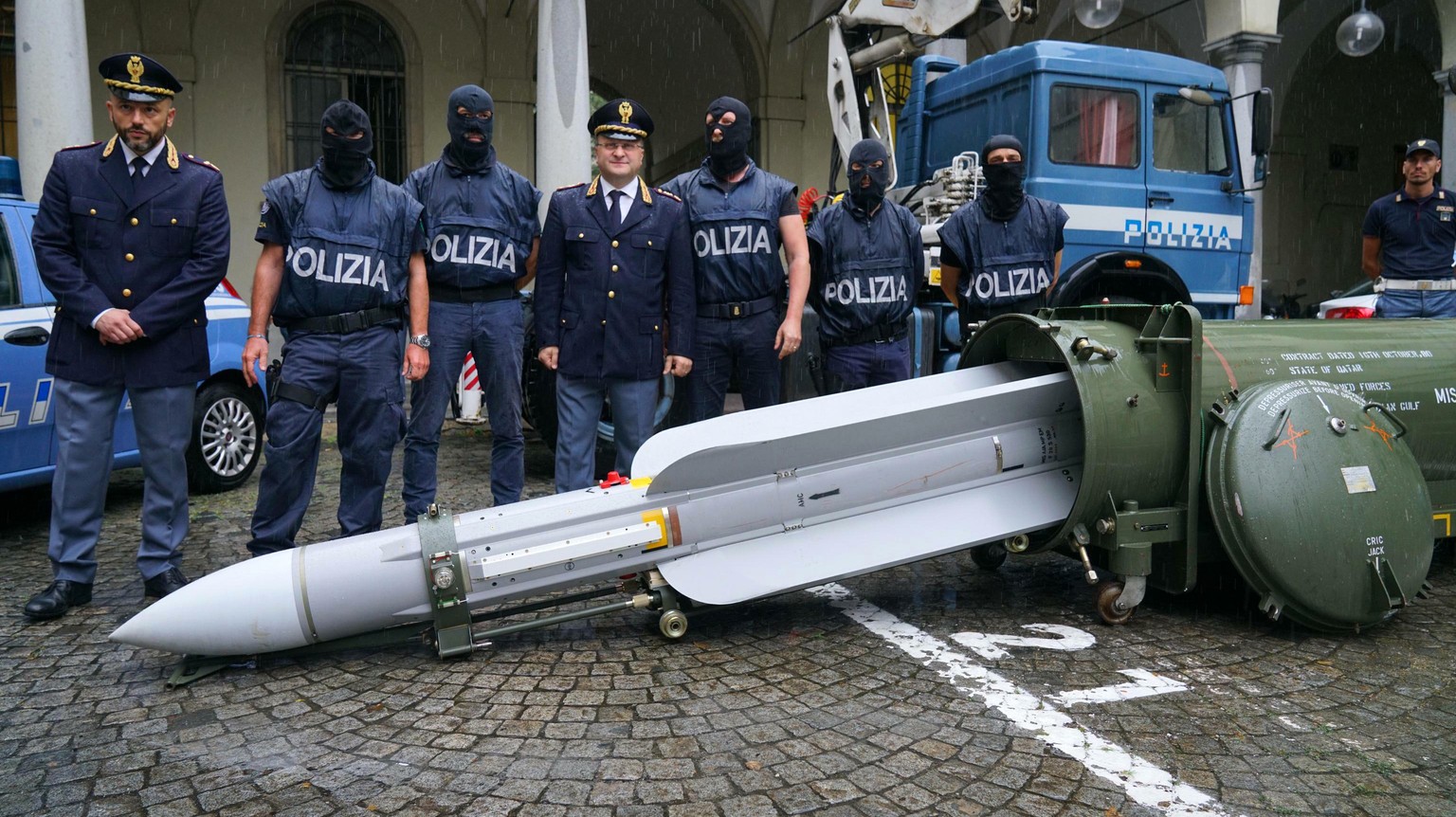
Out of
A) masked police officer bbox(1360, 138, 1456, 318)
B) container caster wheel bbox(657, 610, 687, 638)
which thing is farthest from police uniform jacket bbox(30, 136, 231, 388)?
masked police officer bbox(1360, 138, 1456, 318)

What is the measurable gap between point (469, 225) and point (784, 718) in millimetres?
2550

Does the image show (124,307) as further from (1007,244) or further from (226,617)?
(1007,244)

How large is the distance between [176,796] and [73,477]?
1.87 meters

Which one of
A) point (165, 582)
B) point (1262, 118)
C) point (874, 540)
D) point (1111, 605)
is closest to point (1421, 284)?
point (1262, 118)

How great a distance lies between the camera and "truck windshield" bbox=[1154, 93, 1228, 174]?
7.25 m

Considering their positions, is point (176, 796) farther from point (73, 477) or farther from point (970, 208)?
point (970, 208)

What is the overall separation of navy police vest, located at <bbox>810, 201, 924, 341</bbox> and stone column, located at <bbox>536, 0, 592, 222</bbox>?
5.61 metres

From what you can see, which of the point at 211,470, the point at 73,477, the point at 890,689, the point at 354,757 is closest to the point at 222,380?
the point at 211,470

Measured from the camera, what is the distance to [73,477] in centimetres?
392

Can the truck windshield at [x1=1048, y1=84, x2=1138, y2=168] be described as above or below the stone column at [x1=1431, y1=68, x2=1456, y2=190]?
below

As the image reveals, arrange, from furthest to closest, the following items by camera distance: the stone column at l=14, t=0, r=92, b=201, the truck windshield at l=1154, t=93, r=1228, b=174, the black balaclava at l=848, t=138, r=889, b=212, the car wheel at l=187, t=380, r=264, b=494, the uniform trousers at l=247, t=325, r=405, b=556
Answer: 1. the stone column at l=14, t=0, r=92, b=201
2. the truck windshield at l=1154, t=93, r=1228, b=174
3. the car wheel at l=187, t=380, r=264, b=494
4. the black balaclava at l=848, t=138, r=889, b=212
5. the uniform trousers at l=247, t=325, r=405, b=556

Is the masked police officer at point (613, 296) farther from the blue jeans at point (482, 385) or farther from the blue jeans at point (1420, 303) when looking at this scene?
the blue jeans at point (1420, 303)

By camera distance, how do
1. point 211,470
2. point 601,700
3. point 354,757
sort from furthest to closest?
point 211,470 → point 601,700 → point 354,757

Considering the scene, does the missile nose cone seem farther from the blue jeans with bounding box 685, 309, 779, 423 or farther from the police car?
the blue jeans with bounding box 685, 309, 779, 423
